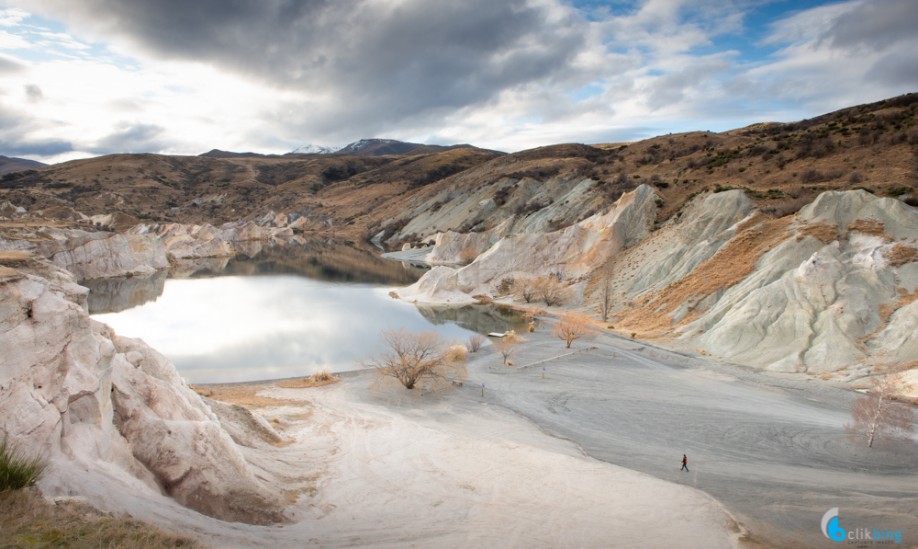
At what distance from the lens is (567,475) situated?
16641mm

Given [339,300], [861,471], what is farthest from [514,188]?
[861,471]

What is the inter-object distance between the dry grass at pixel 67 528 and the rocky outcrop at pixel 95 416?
951 millimetres

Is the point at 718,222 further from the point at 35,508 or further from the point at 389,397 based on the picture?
the point at 35,508

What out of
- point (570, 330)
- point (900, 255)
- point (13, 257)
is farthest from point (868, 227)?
point (13, 257)

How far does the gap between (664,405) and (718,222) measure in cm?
2914

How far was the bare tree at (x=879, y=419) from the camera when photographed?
18.4 metres

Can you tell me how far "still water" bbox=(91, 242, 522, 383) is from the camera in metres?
34.2

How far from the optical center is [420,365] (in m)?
27.5

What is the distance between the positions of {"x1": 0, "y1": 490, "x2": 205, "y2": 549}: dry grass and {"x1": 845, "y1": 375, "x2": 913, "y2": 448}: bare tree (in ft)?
68.8

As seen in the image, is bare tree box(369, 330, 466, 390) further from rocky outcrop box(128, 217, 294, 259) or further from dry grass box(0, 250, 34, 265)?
rocky outcrop box(128, 217, 294, 259)

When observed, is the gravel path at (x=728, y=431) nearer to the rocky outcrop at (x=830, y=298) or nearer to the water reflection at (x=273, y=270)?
the rocky outcrop at (x=830, y=298)

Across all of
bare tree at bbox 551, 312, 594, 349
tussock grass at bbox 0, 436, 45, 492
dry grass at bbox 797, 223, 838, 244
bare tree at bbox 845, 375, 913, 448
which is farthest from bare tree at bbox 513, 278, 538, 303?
tussock grass at bbox 0, 436, 45, 492

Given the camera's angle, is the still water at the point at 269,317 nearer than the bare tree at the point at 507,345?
No

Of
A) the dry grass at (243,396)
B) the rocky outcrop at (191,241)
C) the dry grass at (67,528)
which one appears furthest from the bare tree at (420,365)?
the rocky outcrop at (191,241)
